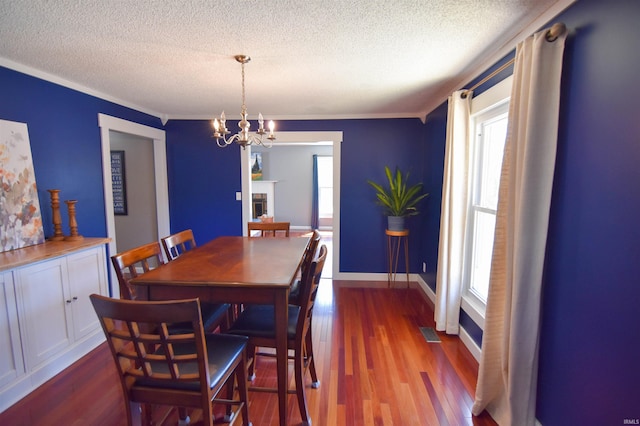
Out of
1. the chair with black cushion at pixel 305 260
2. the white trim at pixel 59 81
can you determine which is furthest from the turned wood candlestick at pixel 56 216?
the chair with black cushion at pixel 305 260

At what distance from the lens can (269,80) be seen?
2537mm

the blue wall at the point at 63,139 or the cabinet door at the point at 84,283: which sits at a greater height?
the blue wall at the point at 63,139

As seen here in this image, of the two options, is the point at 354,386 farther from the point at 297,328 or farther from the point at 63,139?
the point at 63,139

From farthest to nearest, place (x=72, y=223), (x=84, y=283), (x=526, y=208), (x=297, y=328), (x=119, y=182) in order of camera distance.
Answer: (x=119, y=182)
(x=72, y=223)
(x=84, y=283)
(x=297, y=328)
(x=526, y=208)

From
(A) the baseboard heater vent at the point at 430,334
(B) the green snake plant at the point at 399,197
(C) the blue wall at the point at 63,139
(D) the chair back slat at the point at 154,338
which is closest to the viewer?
(D) the chair back slat at the point at 154,338

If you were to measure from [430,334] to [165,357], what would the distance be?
7.51ft

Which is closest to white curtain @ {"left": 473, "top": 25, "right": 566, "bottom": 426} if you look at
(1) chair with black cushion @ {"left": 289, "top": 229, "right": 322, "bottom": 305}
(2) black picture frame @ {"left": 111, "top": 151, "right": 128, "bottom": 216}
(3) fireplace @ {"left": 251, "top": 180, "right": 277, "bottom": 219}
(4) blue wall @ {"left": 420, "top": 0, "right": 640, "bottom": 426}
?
(4) blue wall @ {"left": 420, "top": 0, "right": 640, "bottom": 426}

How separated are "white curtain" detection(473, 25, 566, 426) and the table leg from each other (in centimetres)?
115

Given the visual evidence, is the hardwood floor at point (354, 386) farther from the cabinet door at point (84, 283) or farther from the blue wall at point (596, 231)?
the blue wall at point (596, 231)

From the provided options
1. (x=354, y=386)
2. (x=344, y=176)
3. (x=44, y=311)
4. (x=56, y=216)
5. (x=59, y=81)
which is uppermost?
(x=59, y=81)

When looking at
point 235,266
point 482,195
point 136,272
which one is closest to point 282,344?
point 235,266

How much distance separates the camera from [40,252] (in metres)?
2.02

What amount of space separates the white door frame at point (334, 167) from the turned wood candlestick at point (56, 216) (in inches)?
79.4

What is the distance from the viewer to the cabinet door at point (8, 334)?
1.75 meters
